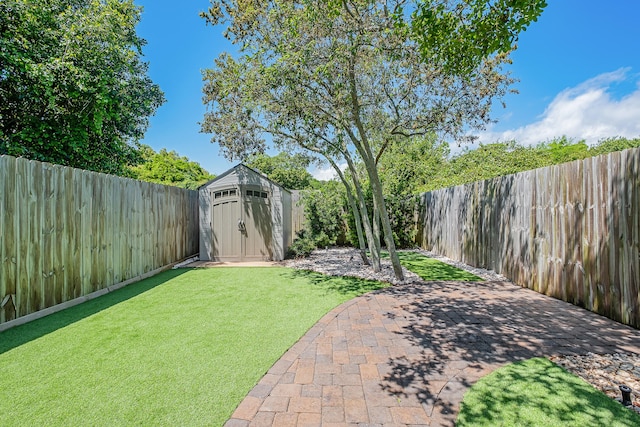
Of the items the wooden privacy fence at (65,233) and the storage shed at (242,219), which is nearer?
the wooden privacy fence at (65,233)

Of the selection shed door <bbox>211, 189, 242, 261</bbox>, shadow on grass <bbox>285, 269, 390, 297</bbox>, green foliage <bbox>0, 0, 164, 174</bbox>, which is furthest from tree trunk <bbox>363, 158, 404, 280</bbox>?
green foliage <bbox>0, 0, 164, 174</bbox>

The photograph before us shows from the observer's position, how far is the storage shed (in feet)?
29.2

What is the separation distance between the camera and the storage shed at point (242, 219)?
8914 millimetres

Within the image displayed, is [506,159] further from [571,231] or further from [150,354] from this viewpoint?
[150,354]

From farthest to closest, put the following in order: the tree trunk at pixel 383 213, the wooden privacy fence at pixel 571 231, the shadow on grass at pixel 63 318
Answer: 1. the tree trunk at pixel 383 213
2. the wooden privacy fence at pixel 571 231
3. the shadow on grass at pixel 63 318

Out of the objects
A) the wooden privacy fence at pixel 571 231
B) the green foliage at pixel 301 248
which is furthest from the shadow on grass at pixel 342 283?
the wooden privacy fence at pixel 571 231

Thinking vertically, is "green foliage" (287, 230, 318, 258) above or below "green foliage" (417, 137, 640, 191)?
below

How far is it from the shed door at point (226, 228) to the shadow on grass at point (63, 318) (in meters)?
3.00

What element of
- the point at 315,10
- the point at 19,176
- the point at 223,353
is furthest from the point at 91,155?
the point at 223,353

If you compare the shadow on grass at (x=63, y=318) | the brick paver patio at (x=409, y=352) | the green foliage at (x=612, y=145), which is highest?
the green foliage at (x=612, y=145)

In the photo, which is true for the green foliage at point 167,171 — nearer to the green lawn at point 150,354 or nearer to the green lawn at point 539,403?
the green lawn at point 150,354

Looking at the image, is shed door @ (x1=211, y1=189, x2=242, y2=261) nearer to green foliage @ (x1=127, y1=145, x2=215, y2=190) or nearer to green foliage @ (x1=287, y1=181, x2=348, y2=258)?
green foliage @ (x1=287, y1=181, x2=348, y2=258)

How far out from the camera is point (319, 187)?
35.5 ft

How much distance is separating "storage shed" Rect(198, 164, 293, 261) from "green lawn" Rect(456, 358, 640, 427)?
23.3 feet
